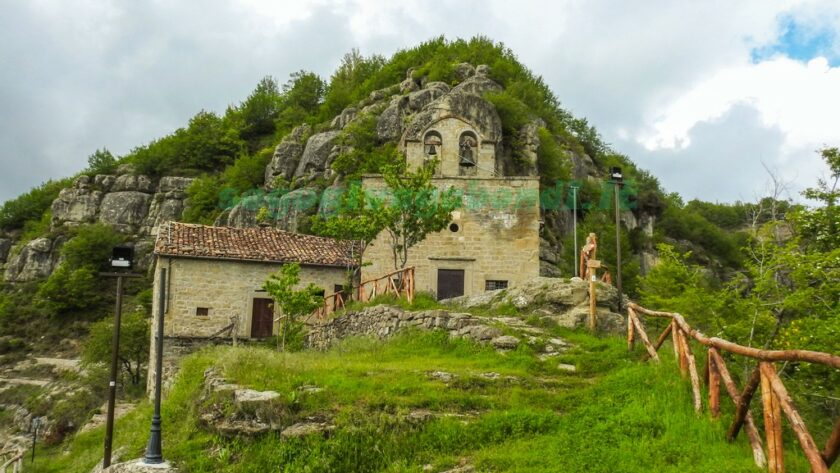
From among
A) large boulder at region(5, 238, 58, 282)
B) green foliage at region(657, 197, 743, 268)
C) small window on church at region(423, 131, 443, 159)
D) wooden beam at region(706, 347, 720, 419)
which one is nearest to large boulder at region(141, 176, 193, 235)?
large boulder at region(5, 238, 58, 282)

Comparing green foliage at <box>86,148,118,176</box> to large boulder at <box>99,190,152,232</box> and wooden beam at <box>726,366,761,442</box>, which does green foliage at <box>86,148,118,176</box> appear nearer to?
large boulder at <box>99,190,152,232</box>

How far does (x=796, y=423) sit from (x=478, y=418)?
465cm

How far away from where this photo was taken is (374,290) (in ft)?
68.3

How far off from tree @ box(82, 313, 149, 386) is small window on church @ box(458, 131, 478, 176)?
18.4m

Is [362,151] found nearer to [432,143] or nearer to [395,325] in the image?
[432,143]

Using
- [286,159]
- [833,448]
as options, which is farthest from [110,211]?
[833,448]

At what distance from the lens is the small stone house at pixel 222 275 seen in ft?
78.4

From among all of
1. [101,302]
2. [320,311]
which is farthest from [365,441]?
[101,302]

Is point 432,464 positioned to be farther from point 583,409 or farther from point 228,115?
point 228,115

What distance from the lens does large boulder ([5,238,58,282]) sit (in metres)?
48.2

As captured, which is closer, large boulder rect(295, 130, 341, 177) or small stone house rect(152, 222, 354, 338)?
small stone house rect(152, 222, 354, 338)

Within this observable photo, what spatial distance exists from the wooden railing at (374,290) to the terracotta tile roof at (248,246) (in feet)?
8.62

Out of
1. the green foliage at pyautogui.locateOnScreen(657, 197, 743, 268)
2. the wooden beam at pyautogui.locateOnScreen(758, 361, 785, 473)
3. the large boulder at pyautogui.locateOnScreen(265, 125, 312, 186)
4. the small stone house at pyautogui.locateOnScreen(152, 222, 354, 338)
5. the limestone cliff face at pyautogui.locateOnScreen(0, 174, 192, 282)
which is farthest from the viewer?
the limestone cliff face at pyautogui.locateOnScreen(0, 174, 192, 282)

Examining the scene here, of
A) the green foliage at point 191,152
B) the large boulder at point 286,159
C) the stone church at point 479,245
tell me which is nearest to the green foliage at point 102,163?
the green foliage at point 191,152
